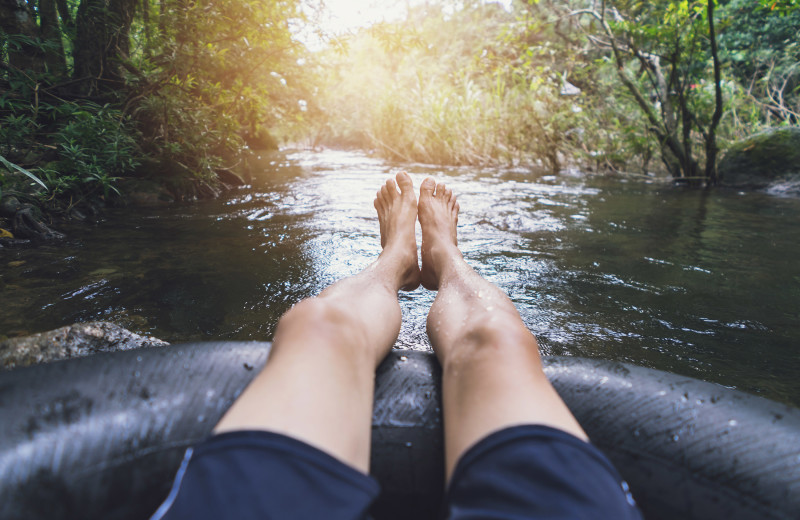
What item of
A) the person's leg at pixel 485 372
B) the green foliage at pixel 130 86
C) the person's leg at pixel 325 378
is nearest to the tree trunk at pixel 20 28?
the green foliage at pixel 130 86

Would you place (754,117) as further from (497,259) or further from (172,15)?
(172,15)

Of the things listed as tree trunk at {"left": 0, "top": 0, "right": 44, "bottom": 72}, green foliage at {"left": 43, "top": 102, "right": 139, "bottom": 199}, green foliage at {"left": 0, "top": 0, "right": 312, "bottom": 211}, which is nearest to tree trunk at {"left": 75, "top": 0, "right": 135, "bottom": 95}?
green foliage at {"left": 0, "top": 0, "right": 312, "bottom": 211}

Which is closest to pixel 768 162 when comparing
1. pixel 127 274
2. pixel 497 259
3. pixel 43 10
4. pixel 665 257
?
pixel 665 257

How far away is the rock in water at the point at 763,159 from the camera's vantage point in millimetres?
5113

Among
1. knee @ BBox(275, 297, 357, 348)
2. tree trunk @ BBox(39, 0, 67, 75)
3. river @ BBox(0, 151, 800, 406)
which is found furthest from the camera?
tree trunk @ BBox(39, 0, 67, 75)

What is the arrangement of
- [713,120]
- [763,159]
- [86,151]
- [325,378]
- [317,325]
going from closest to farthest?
1. [325,378]
2. [317,325]
3. [86,151]
4. [713,120]
5. [763,159]

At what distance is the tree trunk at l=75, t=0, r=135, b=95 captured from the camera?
10.7 feet

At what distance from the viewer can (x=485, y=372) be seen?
2.50ft

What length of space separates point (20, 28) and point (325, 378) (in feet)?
13.4

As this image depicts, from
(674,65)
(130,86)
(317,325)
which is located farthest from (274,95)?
(317,325)

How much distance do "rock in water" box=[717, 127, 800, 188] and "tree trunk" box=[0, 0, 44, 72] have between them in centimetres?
790

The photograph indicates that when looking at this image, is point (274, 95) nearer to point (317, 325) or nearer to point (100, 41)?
point (100, 41)

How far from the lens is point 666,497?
0.66 m

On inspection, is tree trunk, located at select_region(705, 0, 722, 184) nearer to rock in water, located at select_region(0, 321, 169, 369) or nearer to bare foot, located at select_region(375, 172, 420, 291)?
bare foot, located at select_region(375, 172, 420, 291)
